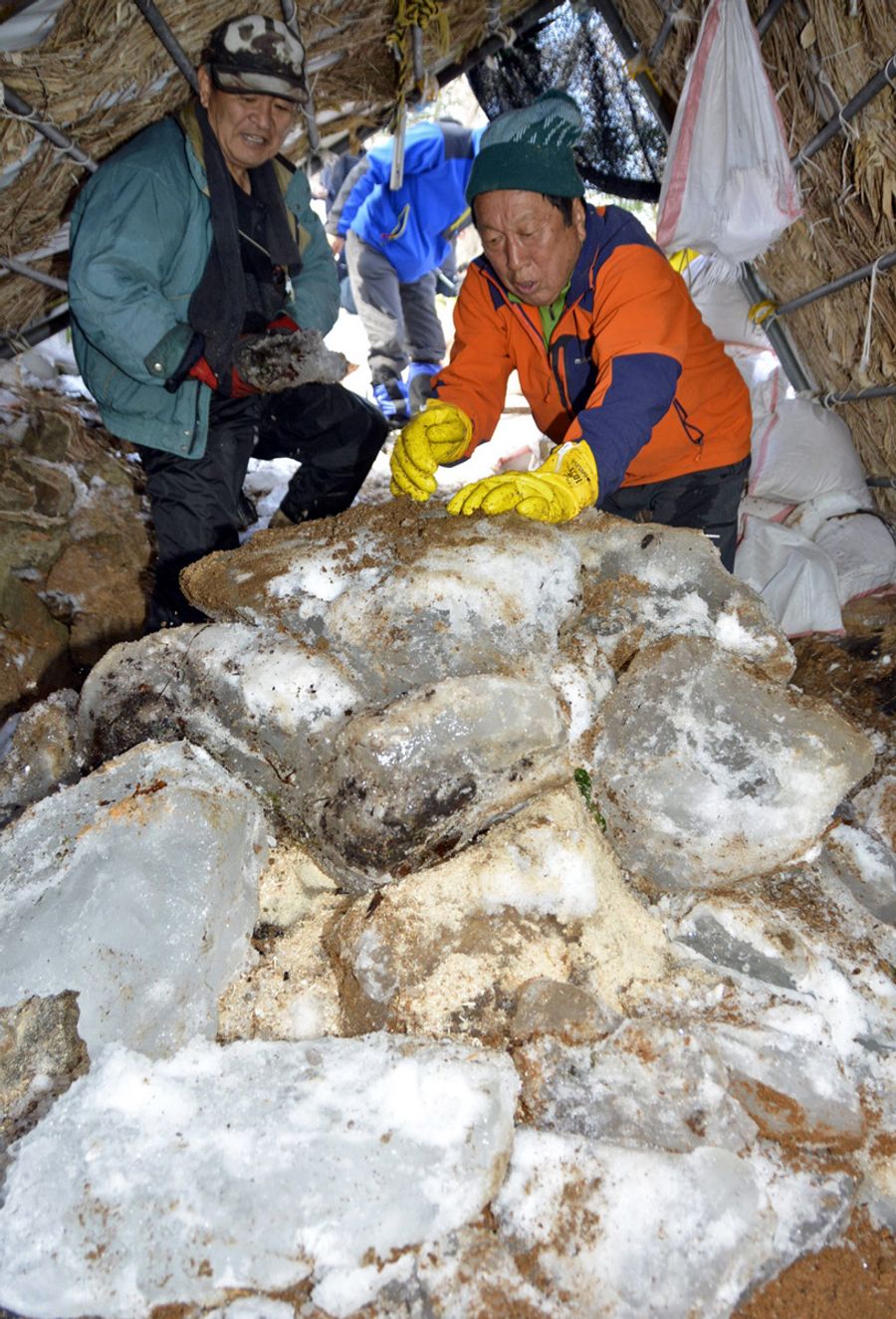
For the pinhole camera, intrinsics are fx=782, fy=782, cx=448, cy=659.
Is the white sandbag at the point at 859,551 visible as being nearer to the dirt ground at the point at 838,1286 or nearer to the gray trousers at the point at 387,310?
the dirt ground at the point at 838,1286

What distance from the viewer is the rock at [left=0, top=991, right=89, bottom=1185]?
3.67 ft

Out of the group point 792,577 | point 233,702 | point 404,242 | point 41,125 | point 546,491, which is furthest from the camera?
point 404,242

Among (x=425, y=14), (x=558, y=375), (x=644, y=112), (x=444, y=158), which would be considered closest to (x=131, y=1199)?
(x=558, y=375)

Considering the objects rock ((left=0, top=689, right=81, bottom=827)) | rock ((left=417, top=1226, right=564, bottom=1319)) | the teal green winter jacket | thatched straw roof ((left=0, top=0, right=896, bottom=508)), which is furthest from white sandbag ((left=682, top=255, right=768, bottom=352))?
rock ((left=417, top=1226, right=564, bottom=1319))

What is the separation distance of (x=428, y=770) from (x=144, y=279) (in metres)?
2.10

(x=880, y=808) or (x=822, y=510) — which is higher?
(x=880, y=808)

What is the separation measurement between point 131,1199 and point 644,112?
4395 millimetres

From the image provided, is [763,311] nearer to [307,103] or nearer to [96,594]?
[307,103]

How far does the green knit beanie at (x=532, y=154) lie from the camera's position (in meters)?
1.91

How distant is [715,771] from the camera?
144cm

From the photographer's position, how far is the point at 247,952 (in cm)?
139

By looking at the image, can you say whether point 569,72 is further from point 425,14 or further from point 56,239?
point 56,239

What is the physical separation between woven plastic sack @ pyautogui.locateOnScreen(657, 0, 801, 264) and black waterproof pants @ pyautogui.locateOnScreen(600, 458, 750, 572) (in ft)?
3.83

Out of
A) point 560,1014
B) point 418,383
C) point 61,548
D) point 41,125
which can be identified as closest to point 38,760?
point 560,1014
